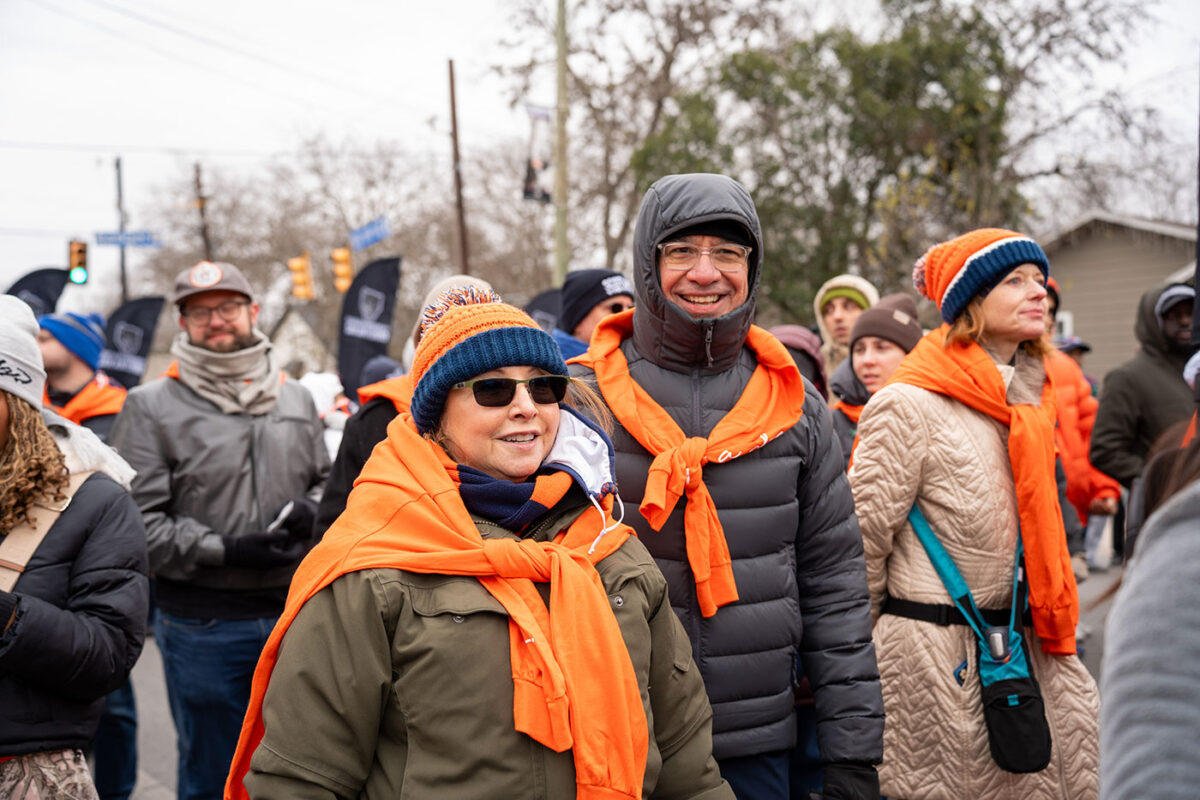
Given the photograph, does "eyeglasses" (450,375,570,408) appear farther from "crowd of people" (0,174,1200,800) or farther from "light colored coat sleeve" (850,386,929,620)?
"light colored coat sleeve" (850,386,929,620)

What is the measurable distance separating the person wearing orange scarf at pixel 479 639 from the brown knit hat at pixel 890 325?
276 cm

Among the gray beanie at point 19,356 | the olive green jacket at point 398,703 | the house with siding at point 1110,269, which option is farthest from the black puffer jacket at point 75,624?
the house with siding at point 1110,269

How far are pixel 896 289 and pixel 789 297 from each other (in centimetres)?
207

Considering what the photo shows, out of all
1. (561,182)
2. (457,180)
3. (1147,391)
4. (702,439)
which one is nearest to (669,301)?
(702,439)

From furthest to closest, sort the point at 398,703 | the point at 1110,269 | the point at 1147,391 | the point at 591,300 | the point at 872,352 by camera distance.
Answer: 1. the point at 1110,269
2. the point at 1147,391
3. the point at 872,352
4. the point at 591,300
5. the point at 398,703

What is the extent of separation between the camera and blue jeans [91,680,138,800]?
447cm

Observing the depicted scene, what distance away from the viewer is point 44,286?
10062 mm

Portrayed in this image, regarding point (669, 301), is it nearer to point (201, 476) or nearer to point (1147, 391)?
point (201, 476)

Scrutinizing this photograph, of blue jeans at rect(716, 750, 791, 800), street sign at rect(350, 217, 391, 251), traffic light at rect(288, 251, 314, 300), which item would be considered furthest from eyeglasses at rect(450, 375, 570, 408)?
traffic light at rect(288, 251, 314, 300)

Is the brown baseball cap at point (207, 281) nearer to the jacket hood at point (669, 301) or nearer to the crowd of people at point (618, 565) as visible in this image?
the crowd of people at point (618, 565)

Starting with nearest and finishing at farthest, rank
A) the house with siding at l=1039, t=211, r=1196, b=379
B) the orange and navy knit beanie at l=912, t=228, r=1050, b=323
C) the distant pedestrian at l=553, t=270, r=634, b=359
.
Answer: the orange and navy knit beanie at l=912, t=228, r=1050, b=323, the distant pedestrian at l=553, t=270, r=634, b=359, the house with siding at l=1039, t=211, r=1196, b=379

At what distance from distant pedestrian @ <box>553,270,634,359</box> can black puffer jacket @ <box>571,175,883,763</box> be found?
1673 mm

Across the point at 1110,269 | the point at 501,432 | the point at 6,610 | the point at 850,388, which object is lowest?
the point at 6,610

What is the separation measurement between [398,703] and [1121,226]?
78.3 feet
